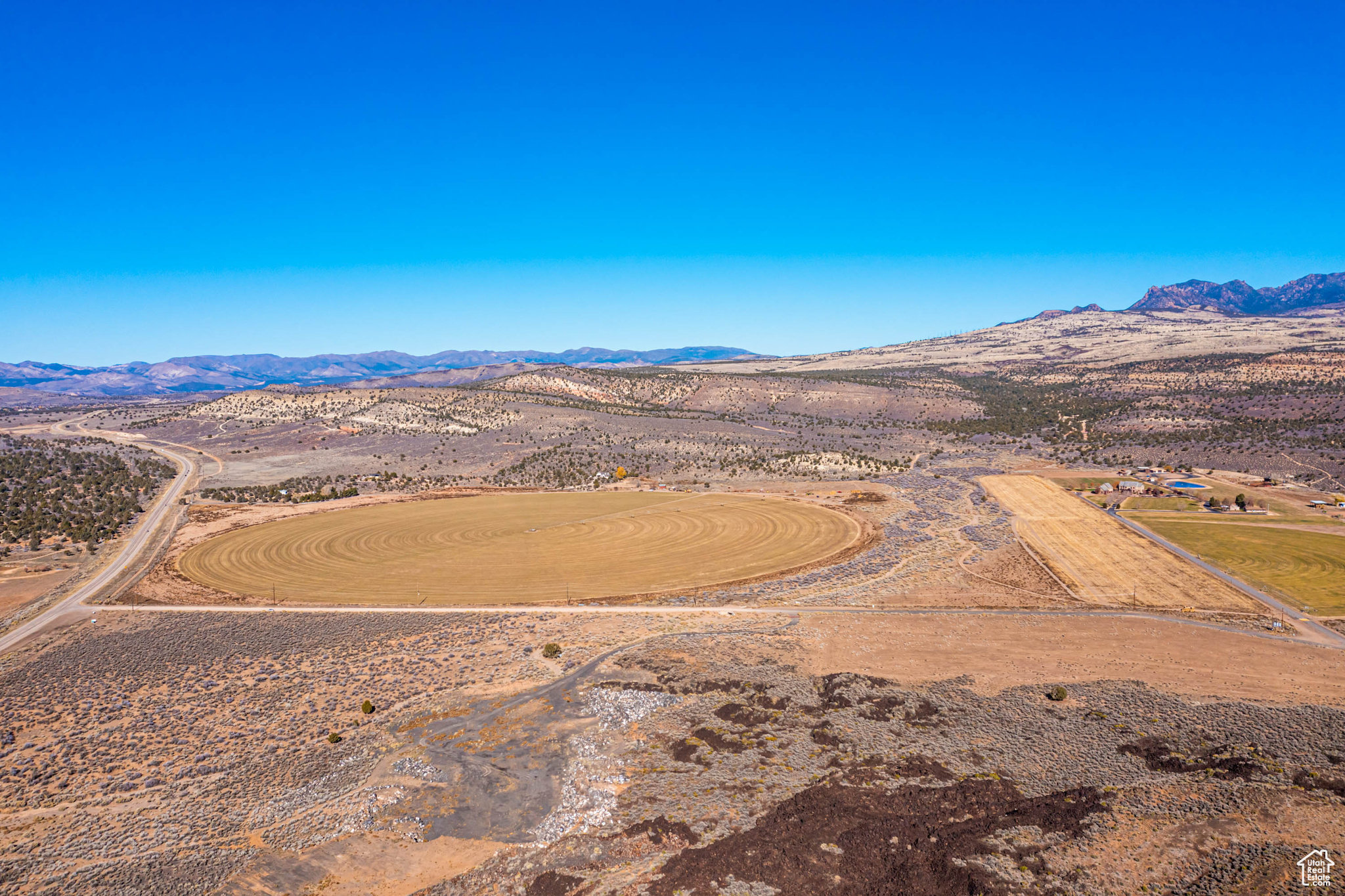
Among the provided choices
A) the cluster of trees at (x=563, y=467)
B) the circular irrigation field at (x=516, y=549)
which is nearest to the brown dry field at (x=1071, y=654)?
the circular irrigation field at (x=516, y=549)

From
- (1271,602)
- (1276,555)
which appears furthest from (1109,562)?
(1276,555)

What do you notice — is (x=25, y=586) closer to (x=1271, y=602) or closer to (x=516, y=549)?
(x=516, y=549)

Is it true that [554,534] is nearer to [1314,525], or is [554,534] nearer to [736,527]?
[736,527]

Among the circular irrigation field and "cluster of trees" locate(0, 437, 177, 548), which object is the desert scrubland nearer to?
the circular irrigation field

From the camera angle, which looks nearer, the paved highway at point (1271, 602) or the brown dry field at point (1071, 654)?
the brown dry field at point (1071, 654)
